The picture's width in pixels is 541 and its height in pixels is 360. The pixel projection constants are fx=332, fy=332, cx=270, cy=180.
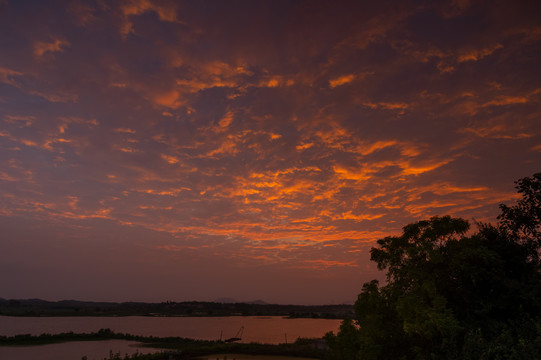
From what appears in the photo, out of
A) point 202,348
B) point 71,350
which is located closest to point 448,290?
point 202,348

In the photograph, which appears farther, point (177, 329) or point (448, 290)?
point (177, 329)

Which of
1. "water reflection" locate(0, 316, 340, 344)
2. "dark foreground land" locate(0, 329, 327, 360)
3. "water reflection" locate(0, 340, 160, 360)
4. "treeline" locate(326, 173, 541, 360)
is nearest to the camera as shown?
"treeline" locate(326, 173, 541, 360)

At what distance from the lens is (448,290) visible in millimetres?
16531

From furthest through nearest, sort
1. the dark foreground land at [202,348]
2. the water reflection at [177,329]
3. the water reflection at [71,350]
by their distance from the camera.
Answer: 1. the water reflection at [177,329]
2. the water reflection at [71,350]
3. the dark foreground land at [202,348]

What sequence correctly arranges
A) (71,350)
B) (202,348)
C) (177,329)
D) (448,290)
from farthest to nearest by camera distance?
(177,329) < (71,350) < (202,348) < (448,290)

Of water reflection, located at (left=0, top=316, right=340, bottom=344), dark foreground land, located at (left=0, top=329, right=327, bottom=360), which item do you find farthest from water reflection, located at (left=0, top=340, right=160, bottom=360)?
water reflection, located at (left=0, top=316, right=340, bottom=344)

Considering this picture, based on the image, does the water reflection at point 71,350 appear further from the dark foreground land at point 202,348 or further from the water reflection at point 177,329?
the water reflection at point 177,329

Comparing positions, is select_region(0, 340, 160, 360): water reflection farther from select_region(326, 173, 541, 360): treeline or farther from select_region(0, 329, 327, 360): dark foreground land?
select_region(326, 173, 541, 360): treeline

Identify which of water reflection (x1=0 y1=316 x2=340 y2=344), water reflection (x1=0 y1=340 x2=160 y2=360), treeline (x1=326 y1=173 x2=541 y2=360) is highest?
treeline (x1=326 y1=173 x2=541 y2=360)

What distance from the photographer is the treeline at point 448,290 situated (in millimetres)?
14219

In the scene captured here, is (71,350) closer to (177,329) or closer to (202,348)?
(202,348)

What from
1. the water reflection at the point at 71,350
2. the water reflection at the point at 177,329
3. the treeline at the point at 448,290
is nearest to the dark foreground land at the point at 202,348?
the water reflection at the point at 71,350

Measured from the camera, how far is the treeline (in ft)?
46.6

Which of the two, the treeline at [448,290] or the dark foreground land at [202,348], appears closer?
the treeline at [448,290]
